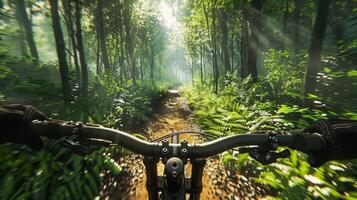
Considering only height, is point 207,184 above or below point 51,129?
below

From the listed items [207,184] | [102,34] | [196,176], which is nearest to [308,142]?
[196,176]

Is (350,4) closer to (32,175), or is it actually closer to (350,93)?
(350,93)

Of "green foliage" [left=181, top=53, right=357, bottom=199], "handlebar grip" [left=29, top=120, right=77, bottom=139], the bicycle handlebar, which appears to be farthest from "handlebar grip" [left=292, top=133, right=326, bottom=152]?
"green foliage" [left=181, top=53, right=357, bottom=199]

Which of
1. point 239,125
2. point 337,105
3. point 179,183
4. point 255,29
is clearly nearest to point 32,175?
point 179,183

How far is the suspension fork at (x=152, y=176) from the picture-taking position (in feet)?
5.82

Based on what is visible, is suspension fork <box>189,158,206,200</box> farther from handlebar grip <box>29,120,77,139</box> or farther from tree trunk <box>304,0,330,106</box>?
tree trunk <box>304,0,330,106</box>

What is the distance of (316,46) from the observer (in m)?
6.79

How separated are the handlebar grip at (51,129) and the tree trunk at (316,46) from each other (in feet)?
22.4

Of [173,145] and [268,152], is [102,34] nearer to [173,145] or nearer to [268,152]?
[173,145]

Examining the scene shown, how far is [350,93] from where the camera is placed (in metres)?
6.59

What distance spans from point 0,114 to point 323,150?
2504 mm

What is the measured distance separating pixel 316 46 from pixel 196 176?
6741 millimetres

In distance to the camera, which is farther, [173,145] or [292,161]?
[292,161]

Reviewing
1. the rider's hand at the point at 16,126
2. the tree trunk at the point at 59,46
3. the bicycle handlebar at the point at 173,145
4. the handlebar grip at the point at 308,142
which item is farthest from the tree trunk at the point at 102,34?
the handlebar grip at the point at 308,142
